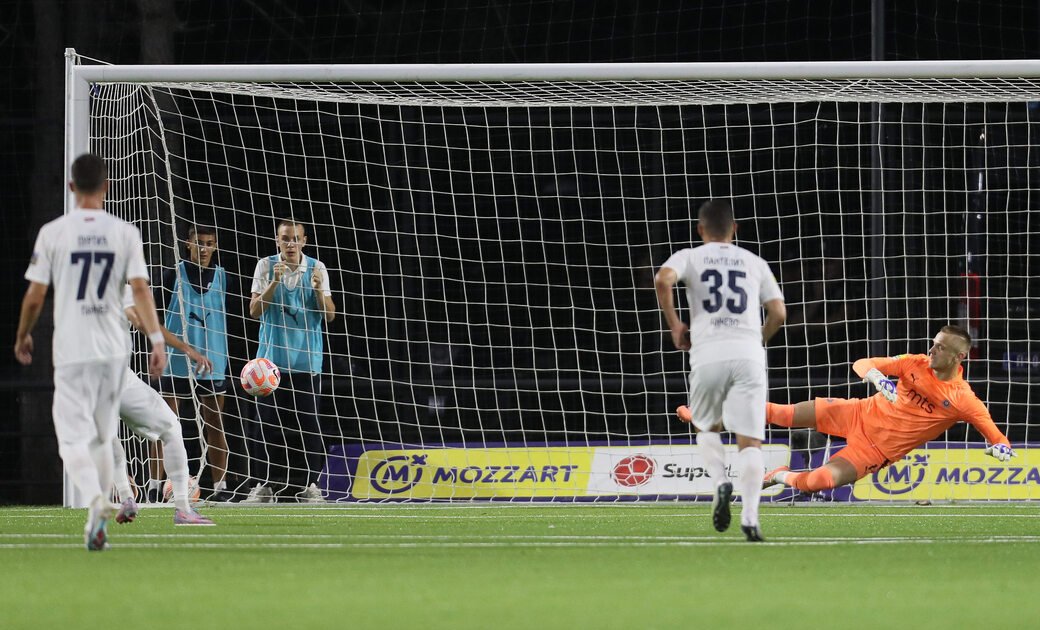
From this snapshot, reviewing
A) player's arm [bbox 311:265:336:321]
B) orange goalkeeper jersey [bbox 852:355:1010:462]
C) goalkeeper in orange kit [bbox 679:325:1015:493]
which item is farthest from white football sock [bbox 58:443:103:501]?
orange goalkeeper jersey [bbox 852:355:1010:462]

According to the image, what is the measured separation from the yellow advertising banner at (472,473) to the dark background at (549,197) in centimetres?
114

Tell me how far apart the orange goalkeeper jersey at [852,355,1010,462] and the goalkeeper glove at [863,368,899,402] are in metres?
0.28

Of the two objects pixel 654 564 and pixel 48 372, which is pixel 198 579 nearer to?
pixel 654 564

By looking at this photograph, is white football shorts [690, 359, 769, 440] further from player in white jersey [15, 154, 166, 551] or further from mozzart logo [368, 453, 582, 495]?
mozzart logo [368, 453, 582, 495]

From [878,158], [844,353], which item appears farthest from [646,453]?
[878,158]

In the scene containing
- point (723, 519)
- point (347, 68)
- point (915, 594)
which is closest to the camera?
Answer: point (915, 594)

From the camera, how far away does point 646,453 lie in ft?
40.6

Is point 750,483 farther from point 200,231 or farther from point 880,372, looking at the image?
point 200,231

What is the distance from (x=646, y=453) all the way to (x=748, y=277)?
15.9 feet

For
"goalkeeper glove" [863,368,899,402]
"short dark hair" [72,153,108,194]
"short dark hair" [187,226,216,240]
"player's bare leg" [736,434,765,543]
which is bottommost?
"player's bare leg" [736,434,765,543]

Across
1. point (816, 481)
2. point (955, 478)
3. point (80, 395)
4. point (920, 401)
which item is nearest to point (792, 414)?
point (816, 481)

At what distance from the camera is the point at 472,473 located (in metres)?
12.4

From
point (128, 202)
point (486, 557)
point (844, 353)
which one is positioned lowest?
point (486, 557)

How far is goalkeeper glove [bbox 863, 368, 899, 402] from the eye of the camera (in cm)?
959
